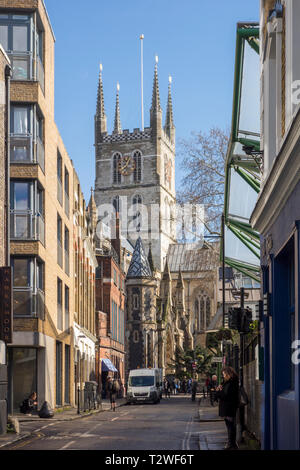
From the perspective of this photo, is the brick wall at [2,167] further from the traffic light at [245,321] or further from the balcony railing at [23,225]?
the traffic light at [245,321]

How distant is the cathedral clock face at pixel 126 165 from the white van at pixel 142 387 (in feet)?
326

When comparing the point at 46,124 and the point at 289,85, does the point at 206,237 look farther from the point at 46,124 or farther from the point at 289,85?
the point at 289,85

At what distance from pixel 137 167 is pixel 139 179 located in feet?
7.37

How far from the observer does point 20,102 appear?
3138 cm

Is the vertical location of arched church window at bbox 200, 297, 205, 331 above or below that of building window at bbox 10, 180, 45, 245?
below

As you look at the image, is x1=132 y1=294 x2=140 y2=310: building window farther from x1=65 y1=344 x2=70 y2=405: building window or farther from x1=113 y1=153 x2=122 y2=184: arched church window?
x1=113 y1=153 x2=122 y2=184: arched church window

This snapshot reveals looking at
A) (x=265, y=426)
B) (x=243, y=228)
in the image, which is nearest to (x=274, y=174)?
(x=265, y=426)

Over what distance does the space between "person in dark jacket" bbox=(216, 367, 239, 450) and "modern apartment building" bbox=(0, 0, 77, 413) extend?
54.4 ft

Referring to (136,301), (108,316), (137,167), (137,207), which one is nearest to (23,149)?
(108,316)

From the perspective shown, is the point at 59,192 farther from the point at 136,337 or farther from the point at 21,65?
the point at 136,337

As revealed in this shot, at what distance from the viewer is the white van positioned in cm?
4728

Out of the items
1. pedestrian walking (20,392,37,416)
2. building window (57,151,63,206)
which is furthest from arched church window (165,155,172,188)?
pedestrian walking (20,392,37,416)

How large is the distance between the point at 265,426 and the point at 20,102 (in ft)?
69.9

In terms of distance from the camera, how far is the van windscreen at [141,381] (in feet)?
157
